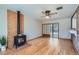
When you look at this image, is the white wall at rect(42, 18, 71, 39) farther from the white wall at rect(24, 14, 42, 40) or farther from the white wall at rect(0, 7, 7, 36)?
the white wall at rect(0, 7, 7, 36)

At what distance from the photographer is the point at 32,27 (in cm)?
228

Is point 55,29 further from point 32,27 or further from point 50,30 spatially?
point 32,27

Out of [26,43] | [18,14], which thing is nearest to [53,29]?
[26,43]

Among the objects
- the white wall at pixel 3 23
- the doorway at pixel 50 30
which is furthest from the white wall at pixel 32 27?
the white wall at pixel 3 23

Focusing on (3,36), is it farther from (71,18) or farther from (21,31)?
(71,18)

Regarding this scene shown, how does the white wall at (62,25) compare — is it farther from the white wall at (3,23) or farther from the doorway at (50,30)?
the white wall at (3,23)

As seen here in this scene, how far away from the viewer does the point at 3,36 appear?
2102 millimetres

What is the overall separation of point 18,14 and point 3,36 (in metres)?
0.72

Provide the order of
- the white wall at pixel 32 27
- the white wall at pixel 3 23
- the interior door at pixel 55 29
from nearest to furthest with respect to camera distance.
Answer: the white wall at pixel 3 23 → the white wall at pixel 32 27 → the interior door at pixel 55 29

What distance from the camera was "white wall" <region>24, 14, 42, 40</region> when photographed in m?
2.14

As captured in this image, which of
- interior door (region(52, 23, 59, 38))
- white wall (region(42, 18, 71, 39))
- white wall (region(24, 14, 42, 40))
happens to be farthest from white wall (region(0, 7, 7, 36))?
interior door (region(52, 23, 59, 38))

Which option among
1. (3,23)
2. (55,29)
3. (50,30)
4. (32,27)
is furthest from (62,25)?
(3,23)

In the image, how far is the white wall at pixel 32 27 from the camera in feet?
7.03

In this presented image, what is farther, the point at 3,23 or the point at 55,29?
the point at 55,29
